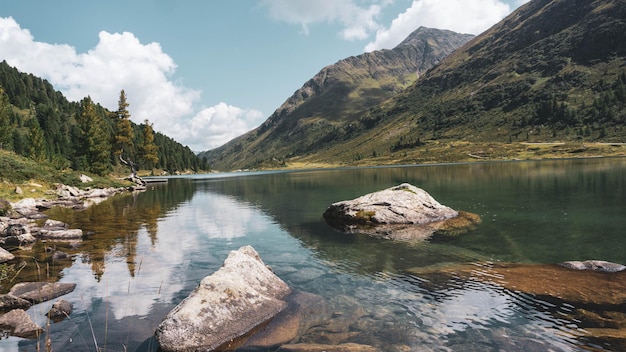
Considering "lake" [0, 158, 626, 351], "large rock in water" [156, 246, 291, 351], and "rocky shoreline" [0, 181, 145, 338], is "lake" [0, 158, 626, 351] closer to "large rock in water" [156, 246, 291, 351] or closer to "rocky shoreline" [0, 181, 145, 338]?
"rocky shoreline" [0, 181, 145, 338]

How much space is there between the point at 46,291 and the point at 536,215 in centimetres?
4179

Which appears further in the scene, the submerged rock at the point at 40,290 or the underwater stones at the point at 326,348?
the submerged rock at the point at 40,290

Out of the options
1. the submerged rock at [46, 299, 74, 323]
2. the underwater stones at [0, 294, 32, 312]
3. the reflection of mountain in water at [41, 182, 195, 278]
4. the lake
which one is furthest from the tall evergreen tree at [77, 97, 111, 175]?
the submerged rock at [46, 299, 74, 323]

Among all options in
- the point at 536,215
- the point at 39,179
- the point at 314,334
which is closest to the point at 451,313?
the point at 314,334

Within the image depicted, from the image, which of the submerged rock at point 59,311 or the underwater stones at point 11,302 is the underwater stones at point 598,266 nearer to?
the submerged rock at point 59,311

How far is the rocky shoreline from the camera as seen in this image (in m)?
12.9

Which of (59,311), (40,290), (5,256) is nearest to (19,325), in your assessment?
(59,311)

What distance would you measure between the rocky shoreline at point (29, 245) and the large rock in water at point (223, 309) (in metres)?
3.90

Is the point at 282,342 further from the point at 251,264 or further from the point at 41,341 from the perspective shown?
the point at 41,341

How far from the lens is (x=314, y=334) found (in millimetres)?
12344

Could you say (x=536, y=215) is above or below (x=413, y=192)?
below

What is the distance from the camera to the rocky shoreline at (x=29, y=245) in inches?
507

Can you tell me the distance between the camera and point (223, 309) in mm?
12883

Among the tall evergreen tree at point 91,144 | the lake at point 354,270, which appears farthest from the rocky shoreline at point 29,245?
the tall evergreen tree at point 91,144
